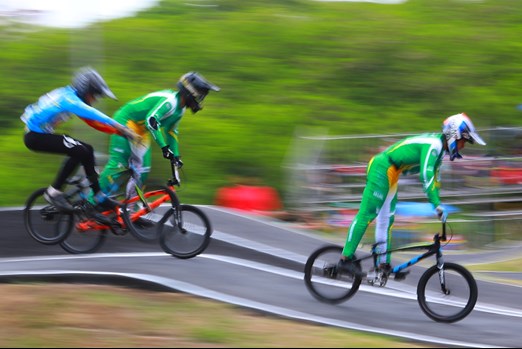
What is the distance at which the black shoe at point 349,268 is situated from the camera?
8945 mm

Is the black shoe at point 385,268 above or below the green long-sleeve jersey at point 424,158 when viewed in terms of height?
below

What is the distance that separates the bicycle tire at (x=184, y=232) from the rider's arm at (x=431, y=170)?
2.82 metres

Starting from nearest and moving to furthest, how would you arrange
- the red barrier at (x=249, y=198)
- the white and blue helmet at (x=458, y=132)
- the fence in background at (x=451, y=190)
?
the white and blue helmet at (x=458, y=132), the fence in background at (x=451, y=190), the red barrier at (x=249, y=198)

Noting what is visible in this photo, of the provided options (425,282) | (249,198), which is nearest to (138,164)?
(425,282)

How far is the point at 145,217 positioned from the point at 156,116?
1245mm

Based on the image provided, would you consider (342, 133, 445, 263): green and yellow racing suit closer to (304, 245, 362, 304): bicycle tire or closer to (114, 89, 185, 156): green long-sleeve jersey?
(304, 245, 362, 304): bicycle tire

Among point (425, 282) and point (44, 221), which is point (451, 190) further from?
point (44, 221)

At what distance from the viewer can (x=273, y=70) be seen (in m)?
19.5

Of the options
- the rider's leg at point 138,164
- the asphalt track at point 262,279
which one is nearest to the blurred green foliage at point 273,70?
the asphalt track at point 262,279

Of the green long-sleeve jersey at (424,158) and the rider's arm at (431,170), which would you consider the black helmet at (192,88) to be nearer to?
the green long-sleeve jersey at (424,158)

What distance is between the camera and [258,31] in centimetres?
2098

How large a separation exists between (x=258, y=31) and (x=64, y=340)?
1464 centimetres

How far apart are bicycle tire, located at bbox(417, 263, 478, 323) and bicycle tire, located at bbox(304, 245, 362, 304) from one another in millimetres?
728

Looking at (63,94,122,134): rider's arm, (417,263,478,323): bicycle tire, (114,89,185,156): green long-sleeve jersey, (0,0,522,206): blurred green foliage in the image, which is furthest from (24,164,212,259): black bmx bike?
Result: (0,0,522,206): blurred green foliage
